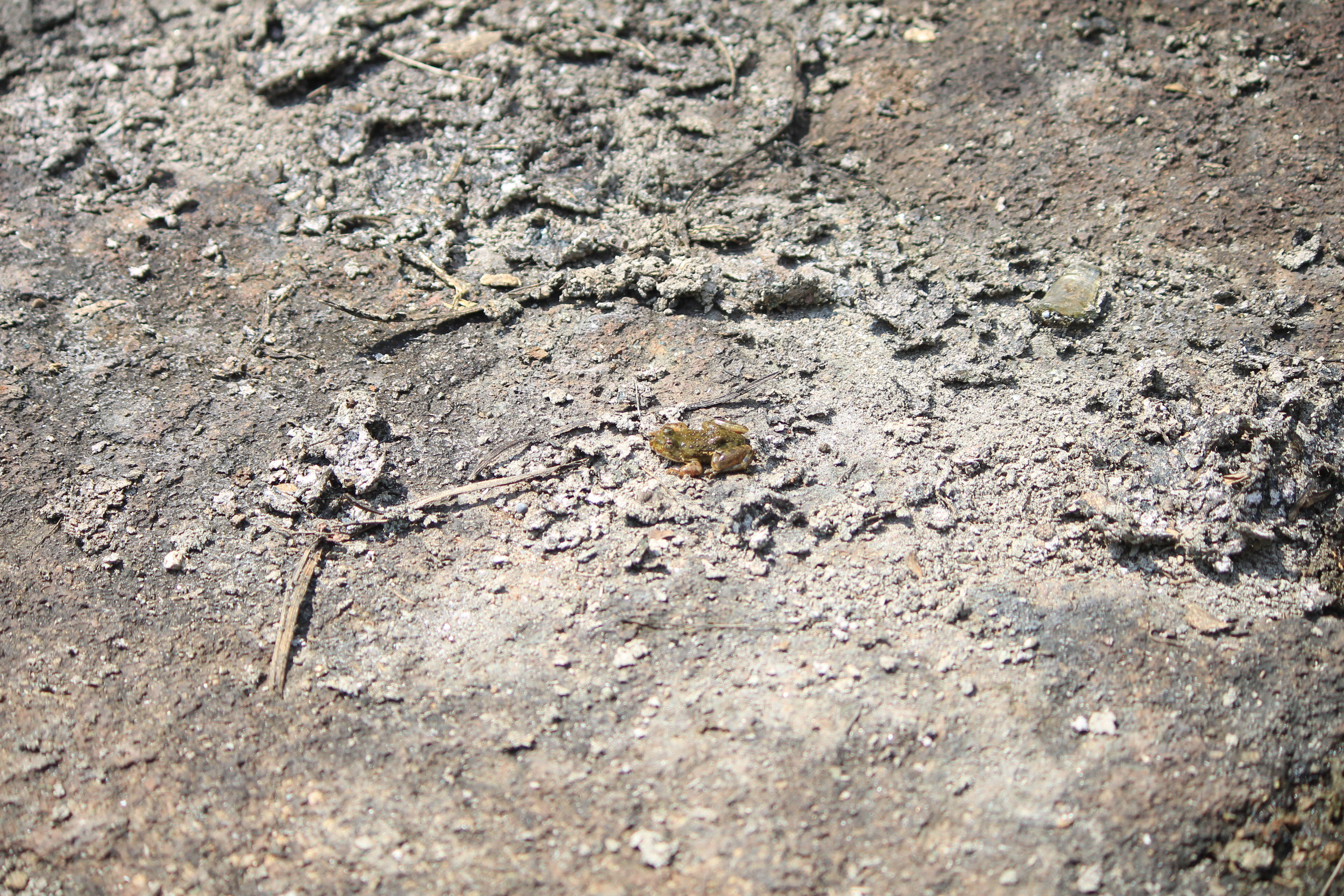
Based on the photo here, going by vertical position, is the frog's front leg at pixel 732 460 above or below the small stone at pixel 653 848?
above

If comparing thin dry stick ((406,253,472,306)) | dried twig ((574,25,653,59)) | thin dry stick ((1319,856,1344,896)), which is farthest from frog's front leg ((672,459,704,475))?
dried twig ((574,25,653,59))

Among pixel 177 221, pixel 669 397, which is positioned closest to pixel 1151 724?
pixel 669 397

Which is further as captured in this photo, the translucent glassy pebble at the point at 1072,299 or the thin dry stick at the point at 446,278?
the thin dry stick at the point at 446,278

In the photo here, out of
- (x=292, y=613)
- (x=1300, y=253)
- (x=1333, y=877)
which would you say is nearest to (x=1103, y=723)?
(x=1333, y=877)

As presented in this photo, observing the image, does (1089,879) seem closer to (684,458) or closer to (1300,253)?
(684,458)

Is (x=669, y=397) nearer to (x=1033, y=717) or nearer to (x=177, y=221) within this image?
(x=1033, y=717)

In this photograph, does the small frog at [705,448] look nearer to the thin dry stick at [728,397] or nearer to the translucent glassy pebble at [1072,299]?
the thin dry stick at [728,397]

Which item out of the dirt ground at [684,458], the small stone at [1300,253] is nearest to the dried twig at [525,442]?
the dirt ground at [684,458]
